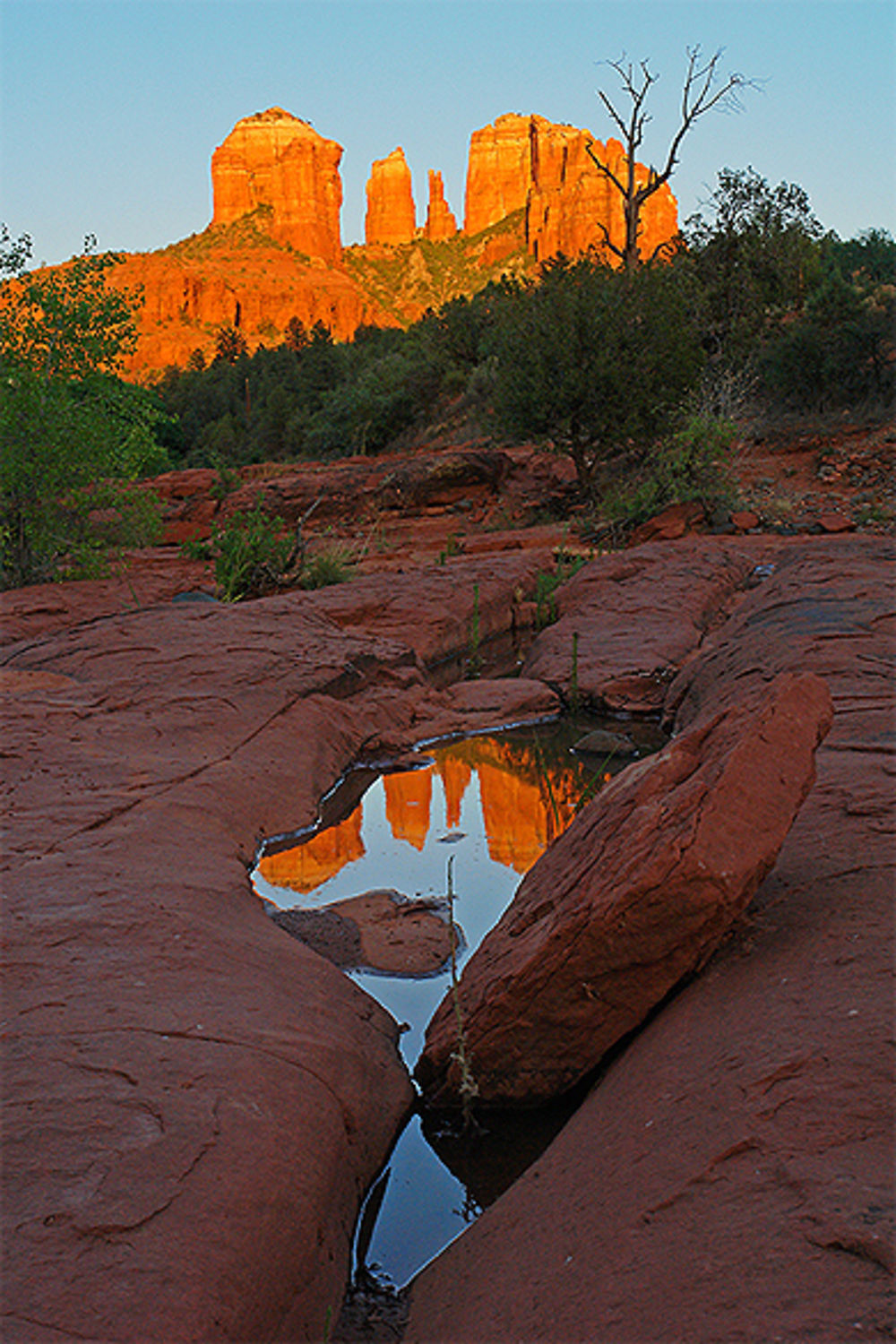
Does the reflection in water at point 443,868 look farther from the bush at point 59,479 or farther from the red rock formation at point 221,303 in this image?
the red rock formation at point 221,303

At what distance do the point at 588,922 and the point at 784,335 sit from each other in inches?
766

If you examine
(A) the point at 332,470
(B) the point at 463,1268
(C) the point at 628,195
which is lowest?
(B) the point at 463,1268

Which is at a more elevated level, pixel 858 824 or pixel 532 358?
pixel 532 358

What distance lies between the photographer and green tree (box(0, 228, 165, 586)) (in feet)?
33.2

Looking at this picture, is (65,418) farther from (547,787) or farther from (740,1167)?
(740,1167)

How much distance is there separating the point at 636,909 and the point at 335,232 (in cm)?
11714

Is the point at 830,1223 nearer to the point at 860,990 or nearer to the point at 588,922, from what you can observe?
the point at 860,990

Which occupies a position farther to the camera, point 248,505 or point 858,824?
point 248,505

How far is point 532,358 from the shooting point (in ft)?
51.9

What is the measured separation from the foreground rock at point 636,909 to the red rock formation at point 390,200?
126456 mm

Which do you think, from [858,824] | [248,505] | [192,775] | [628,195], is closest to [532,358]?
[248,505]

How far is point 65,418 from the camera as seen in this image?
9.99 m

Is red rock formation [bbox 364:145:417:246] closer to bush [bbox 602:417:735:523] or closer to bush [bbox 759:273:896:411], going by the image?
bush [bbox 759:273:896:411]

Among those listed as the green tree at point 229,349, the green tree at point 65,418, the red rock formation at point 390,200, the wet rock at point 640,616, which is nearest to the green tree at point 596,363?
the wet rock at point 640,616
